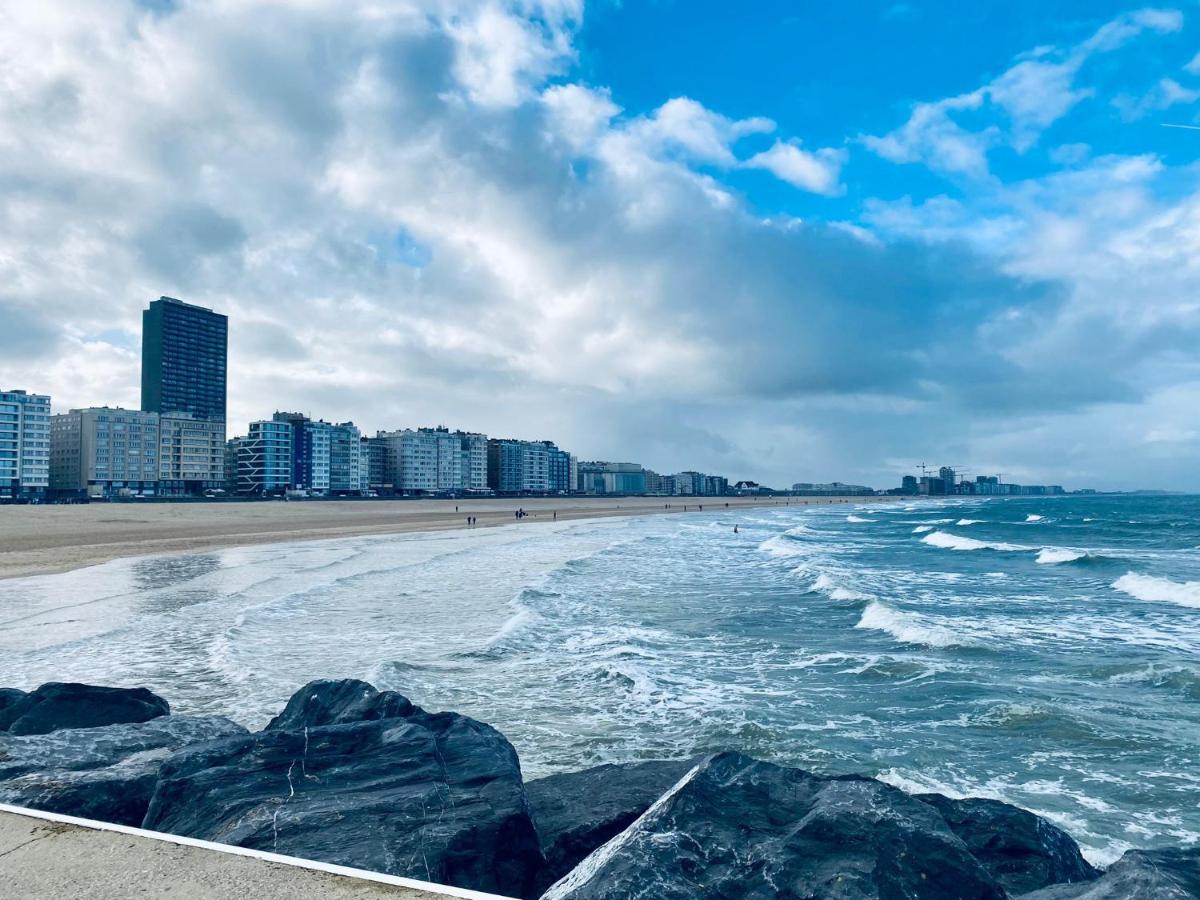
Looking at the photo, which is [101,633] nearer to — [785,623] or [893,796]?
[785,623]

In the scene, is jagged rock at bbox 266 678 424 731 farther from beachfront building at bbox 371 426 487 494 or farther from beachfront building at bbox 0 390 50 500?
beachfront building at bbox 371 426 487 494

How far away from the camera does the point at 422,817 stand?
507 centimetres

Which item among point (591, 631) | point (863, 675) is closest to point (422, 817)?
point (863, 675)

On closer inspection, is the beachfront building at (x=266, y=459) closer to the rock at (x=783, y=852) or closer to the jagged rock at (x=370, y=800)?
the jagged rock at (x=370, y=800)

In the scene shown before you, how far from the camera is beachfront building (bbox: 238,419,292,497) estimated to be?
137m

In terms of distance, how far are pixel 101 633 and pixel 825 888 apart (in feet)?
52.5

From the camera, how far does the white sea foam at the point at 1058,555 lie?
1314 inches

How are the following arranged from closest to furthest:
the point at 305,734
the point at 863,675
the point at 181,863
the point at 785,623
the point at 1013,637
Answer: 1. the point at 181,863
2. the point at 305,734
3. the point at 863,675
4. the point at 1013,637
5. the point at 785,623

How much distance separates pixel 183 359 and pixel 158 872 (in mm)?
206673

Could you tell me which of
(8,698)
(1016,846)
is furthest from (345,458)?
(1016,846)

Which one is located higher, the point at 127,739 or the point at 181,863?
the point at 181,863

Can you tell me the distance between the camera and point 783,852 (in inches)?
179

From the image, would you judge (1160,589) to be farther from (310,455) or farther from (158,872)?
(310,455)

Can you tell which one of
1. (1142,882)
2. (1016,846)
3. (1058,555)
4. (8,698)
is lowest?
(1058,555)
